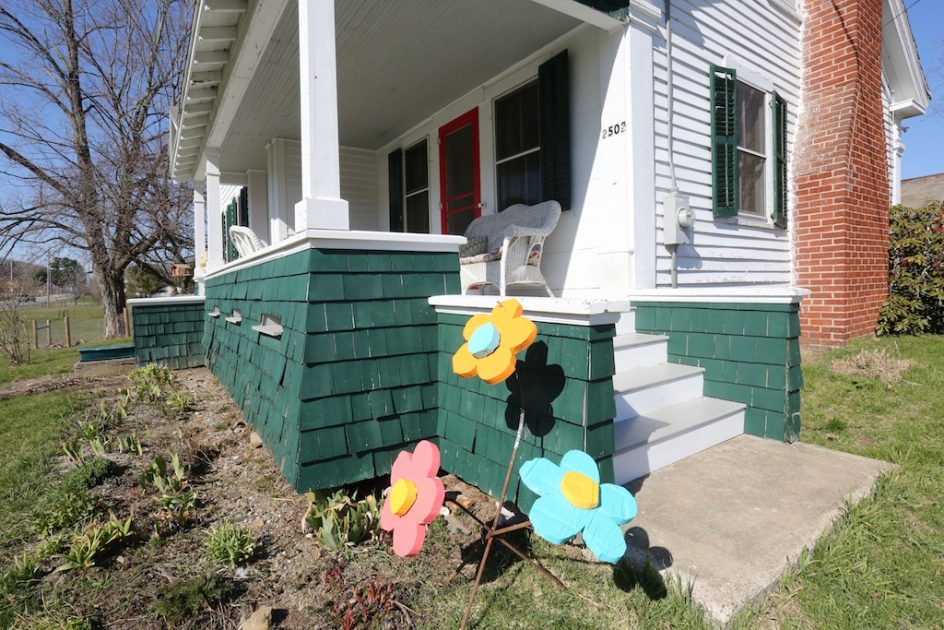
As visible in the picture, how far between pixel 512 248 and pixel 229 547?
261 centimetres

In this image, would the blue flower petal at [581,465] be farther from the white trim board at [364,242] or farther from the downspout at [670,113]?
the downspout at [670,113]

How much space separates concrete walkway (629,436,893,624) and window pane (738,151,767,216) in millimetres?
3111

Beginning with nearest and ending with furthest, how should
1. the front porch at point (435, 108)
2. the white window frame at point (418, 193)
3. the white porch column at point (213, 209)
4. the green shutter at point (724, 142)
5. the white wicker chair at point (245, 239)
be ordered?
the front porch at point (435, 108) < the green shutter at point (724, 142) < the white wicker chair at point (245, 239) < the white window frame at point (418, 193) < the white porch column at point (213, 209)

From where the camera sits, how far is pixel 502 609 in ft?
5.61

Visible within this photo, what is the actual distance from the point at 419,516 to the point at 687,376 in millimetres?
2225

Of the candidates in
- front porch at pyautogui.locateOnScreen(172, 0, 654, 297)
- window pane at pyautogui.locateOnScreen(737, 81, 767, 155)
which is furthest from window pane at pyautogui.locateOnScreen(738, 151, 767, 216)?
front porch at pyautogui.locateOnScreen(172, 0, 654, 297)

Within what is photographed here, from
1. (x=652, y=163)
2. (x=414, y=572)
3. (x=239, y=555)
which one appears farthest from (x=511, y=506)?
(x=652, y=163)

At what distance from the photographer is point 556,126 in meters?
4.11

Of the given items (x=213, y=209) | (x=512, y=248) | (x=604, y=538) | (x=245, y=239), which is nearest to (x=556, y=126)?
(x=512, y=248)

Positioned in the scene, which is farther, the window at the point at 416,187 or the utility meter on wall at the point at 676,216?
the window at the point at 416,187

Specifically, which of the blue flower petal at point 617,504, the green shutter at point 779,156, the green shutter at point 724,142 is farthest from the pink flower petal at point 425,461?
the green shutter at point 779,156

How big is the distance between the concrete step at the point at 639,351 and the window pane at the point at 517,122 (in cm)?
214

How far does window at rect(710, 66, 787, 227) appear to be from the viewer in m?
4.58

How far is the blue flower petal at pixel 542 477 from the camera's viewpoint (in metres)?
1.63
